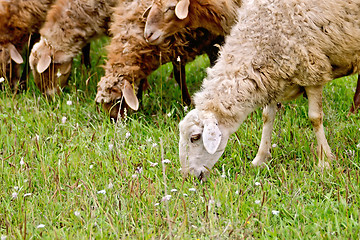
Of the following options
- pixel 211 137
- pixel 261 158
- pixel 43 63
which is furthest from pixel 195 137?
pixel 43 63

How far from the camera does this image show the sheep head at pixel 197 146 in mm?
4168

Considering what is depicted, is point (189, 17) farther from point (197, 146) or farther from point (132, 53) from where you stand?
point (197, 146)

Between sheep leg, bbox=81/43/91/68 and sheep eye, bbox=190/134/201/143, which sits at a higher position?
sheep eye, bbox=190/134/201/143

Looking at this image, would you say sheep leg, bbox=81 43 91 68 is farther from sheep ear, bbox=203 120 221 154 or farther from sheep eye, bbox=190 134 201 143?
sheep ear, bbox=203 120 221 154

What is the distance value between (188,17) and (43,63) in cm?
170

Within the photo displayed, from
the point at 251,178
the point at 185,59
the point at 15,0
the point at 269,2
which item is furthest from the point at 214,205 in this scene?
the point at 15,0

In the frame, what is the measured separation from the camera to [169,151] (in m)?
4.67

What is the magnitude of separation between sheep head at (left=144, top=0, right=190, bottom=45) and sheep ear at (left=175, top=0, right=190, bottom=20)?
3.7 inches

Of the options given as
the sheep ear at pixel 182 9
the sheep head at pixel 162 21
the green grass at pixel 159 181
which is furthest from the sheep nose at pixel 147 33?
the green grass at pixel 159 181

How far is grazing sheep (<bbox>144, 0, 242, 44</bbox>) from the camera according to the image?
201 inches

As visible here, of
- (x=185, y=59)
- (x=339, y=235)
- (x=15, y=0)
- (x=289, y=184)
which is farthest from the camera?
(x=15, y=0)

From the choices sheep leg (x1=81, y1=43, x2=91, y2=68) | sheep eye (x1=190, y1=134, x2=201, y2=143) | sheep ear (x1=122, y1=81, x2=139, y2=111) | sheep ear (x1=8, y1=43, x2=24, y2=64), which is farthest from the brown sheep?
sheep leg (x1=81, y1=43, x2=91, y2=68)

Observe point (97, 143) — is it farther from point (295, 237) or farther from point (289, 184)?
point (295, 237)

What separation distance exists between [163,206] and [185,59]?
2.35 meters
